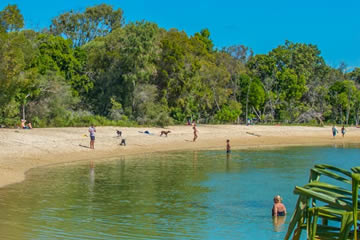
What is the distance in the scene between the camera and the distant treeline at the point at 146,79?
4067 centimetres

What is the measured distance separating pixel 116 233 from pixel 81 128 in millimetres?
27547

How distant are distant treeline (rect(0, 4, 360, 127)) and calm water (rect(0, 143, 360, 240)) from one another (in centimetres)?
1303

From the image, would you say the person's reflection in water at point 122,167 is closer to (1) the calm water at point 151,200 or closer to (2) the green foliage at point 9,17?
(1) the calm water at point 151,200

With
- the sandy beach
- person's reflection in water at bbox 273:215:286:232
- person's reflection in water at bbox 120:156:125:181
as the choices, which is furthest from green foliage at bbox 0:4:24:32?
person's reflection in water at bbox 273:215:286:232

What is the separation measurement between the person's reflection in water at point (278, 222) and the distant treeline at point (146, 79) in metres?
22.9

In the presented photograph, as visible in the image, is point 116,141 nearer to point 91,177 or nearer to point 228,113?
point 91,177

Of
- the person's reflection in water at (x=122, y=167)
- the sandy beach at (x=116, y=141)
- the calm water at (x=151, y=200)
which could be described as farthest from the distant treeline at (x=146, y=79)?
the calm water at (x=151, y=200)

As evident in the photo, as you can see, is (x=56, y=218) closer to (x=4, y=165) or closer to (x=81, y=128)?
(x=4, y=165)

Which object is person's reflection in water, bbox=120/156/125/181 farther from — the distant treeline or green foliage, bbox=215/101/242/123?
green foliage, bbox=215/101/242/123

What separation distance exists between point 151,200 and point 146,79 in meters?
32.5

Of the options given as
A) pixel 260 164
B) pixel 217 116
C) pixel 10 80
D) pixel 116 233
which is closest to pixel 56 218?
pixel 116 233

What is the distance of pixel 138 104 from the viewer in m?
49.6

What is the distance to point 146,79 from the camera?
4978 cm

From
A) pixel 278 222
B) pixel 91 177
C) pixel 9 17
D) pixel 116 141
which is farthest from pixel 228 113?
pixel 278 222
